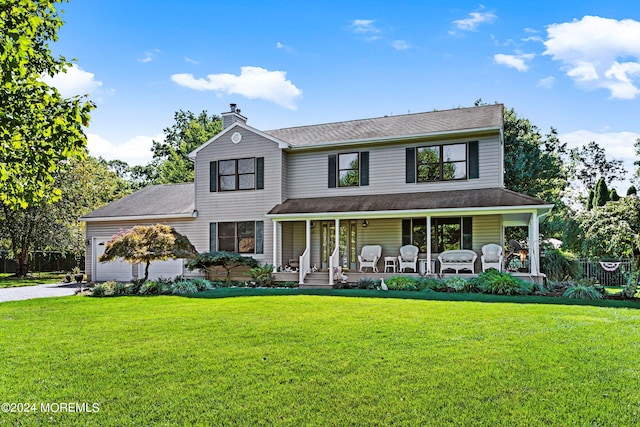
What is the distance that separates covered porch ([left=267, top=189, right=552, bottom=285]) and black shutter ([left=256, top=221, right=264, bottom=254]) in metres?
0.81

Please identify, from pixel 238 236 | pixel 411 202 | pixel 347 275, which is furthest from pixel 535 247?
pixel 238 236

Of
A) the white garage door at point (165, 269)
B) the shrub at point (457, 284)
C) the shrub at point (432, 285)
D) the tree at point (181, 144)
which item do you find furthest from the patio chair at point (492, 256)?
the tree at point (181, 144)

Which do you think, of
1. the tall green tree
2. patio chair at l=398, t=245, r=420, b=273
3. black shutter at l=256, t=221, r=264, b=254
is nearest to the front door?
patio chair at l=398, t=245, r=420, b=273

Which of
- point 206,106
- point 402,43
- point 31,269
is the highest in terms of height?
point 206,106

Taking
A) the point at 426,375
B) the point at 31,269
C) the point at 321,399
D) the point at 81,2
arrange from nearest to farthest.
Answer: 1. the point at 321,399
2. the point at 426,375
3. the point at 81,2
4. the point at 31,269

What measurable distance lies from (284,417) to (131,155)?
186ft

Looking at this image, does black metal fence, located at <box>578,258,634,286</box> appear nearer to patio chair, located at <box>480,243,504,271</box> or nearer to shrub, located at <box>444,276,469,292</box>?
patio chair, located at <box>480,243,504,271</box>

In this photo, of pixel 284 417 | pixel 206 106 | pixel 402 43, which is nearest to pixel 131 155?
pixel 206 106

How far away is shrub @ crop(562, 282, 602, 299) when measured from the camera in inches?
474

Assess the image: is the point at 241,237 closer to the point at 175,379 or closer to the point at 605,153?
the point at 175,379

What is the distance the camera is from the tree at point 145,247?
51.6 feet

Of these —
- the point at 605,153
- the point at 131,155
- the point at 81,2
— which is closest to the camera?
the point at 81,2

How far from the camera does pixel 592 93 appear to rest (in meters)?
23.5

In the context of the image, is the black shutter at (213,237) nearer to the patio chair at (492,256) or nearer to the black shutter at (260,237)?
the black shutter at (260,237)
